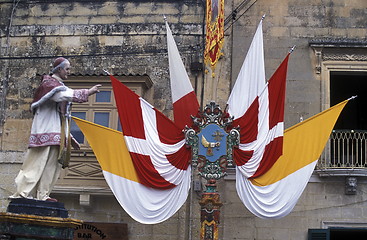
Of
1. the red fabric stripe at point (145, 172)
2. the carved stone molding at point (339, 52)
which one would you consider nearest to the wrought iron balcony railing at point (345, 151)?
the carved stone molding at point (339, 52)

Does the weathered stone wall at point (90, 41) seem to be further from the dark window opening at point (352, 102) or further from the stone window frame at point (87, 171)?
the dark window opening at point (352, 102)

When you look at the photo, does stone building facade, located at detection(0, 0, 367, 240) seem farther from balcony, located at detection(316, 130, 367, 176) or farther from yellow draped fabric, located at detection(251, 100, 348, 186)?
yellow draped fabric, located at detection(251, 100, 348, 186)

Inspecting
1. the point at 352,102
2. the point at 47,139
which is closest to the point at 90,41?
the point at 352,102

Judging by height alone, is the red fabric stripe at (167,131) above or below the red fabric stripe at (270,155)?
above

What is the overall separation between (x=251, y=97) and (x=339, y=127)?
625cm

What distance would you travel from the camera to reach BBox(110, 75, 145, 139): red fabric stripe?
44.2ft

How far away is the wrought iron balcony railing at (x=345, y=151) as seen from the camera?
15.7 m

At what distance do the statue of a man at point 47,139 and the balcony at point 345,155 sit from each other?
7.74m

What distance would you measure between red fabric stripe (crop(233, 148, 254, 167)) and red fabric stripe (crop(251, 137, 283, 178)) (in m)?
0.27

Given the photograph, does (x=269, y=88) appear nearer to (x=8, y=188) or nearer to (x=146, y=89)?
(x=146, y=89)

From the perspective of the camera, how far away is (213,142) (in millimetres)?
13625

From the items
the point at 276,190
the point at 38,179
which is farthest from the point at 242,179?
the point at 38,179

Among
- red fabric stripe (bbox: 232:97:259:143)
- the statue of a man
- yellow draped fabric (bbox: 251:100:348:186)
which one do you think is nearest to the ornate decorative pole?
red fabric stripe (bbox: 232:97:259:143)

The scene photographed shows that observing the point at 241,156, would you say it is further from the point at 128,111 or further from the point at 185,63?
the point at 185,63
